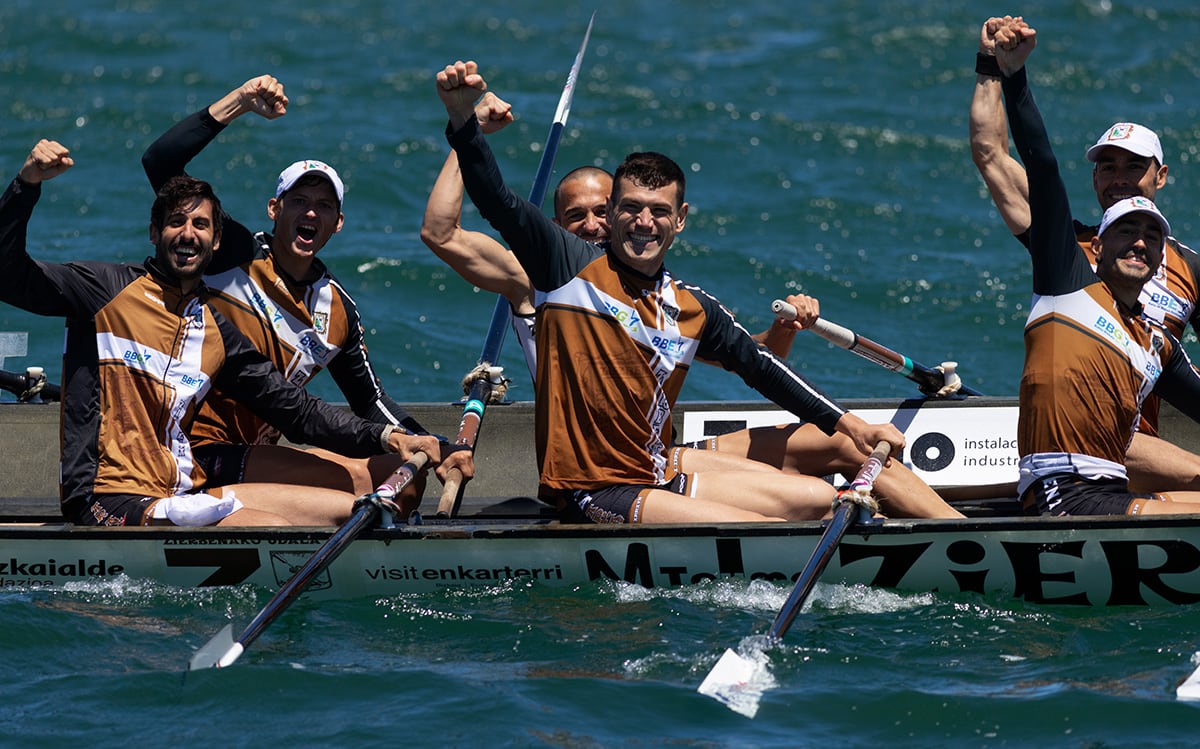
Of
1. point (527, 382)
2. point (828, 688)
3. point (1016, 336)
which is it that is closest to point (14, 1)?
point (527, 382)

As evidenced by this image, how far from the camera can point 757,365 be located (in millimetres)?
7176

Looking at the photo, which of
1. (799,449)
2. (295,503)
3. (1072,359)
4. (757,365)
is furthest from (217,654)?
(1072,359)

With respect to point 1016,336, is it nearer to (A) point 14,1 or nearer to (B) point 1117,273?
(B) point 1117,273

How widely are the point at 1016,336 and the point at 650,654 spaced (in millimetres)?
7168

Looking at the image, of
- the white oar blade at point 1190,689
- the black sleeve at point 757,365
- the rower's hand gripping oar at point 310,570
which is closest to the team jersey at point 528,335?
the rower's hand gripping oar at point 310,570

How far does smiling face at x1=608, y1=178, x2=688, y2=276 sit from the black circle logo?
2678mm

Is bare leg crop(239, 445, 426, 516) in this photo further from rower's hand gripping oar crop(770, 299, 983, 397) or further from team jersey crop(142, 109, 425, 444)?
rower's hand gripping oar crop(770, 299, 983, 397)

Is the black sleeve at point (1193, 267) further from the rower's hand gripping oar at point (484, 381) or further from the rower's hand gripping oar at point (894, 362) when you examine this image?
the rower's hand gripping oar at point (484, 381)

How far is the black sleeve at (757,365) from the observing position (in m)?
7.14

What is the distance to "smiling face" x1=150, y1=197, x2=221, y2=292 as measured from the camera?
6984 mm

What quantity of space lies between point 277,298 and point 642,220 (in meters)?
1.89

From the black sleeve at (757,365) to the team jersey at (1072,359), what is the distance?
0.91m

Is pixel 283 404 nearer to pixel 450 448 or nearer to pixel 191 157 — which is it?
pixel 450 448

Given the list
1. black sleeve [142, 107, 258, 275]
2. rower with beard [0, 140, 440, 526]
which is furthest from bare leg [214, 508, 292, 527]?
black sleeve [142, 107, 258, 275]
